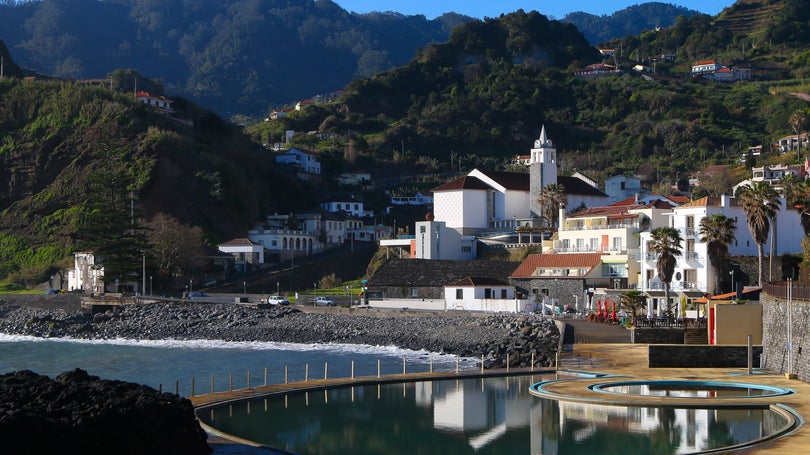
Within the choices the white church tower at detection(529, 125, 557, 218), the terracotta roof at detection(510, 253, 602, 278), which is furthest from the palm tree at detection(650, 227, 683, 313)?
the white church tower at detection(529, 125, 557, 218)

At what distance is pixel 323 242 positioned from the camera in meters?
89.2

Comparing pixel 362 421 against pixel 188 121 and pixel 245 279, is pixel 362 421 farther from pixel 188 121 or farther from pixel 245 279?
pixel 188 121

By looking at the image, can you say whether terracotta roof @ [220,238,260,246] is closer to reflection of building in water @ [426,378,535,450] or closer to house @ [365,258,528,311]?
house @ [365,258,528,311]

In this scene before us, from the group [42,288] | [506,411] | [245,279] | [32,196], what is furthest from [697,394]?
[32,196]

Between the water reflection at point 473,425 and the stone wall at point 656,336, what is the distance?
10.1 m

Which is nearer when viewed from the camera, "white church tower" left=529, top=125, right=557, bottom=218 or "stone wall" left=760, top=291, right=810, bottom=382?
"stone wall" left=760, top=291, right=810, bottom=382

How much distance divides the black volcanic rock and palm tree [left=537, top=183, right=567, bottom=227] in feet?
184

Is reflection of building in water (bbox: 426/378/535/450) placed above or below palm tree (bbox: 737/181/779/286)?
below

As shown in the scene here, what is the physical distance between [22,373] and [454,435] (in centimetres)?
945

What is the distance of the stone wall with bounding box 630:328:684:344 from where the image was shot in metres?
38.2

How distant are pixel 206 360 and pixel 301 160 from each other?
6487 centimetres

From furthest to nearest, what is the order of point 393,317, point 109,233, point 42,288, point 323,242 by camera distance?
1. point 323,242
2. point 42,288
3. point 109,233
4. point 393,317

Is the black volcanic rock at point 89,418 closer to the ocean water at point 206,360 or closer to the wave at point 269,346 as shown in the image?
the ocean water at point 206,360

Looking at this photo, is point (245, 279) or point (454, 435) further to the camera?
point (245, 279)
